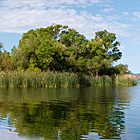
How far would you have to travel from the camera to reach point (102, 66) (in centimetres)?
5197

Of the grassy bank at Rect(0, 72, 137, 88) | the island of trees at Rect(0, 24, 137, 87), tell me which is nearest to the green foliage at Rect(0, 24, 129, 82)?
the island of trees at Rect(0, 24, 137, 87)

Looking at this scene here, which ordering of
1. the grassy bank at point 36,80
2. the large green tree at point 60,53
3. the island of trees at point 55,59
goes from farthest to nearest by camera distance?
the large green tree at point 60,53, the island of trees at point 55,59, the grassy bank at point 36,80

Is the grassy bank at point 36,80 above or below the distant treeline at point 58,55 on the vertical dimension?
below

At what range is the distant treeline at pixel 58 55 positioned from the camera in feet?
136

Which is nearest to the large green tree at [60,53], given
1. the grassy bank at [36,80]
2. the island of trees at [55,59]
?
the island of trees at [55,59]

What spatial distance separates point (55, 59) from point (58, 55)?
39.8 inches

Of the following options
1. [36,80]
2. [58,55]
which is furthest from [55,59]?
[36,80]

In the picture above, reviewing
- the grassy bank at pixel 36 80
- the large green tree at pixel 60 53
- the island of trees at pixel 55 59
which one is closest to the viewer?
the grassy bank at pixel 36 80

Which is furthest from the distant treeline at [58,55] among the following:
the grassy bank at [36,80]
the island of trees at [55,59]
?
the grassy bank at [36,80]

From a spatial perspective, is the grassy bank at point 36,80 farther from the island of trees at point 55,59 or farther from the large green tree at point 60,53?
the large green tree at point 60,53

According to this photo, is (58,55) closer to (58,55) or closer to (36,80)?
(58,55)

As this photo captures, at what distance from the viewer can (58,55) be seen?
43.8 meters

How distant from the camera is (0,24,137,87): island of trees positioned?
37.3 metres

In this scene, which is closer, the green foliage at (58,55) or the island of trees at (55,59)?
the island of trees at (55,59)
